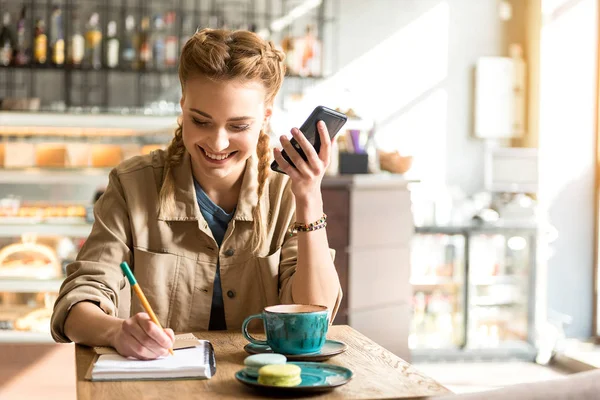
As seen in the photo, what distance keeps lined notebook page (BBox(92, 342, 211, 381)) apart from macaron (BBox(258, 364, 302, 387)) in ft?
0.41

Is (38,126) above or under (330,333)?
above

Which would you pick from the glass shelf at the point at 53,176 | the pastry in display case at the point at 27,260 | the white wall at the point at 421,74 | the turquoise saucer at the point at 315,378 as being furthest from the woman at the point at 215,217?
the white wall at the point at 421,74

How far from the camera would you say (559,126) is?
242 inches

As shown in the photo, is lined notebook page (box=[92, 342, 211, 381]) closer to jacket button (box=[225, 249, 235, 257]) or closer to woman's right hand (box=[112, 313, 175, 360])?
woman's right hand (box=[112, 313, 175, 360])

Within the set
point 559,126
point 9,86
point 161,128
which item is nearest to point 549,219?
point 559,126

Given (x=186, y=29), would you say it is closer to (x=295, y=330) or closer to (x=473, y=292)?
(x=473, y=292)

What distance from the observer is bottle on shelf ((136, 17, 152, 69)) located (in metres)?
5.88

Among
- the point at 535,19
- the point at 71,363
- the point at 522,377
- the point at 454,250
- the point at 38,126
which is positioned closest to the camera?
the point at 71,363

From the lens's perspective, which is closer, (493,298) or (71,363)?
(71,363)

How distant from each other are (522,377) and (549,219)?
1443 mm

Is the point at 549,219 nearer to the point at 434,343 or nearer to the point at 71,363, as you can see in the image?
the point at 434,343

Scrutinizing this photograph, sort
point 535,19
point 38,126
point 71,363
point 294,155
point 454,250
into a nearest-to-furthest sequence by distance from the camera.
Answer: point 294,155, point 71,363, point 38,126, point 454,250, point 535,19

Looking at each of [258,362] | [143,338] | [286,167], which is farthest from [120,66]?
[258,362]

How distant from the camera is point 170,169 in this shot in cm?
186
